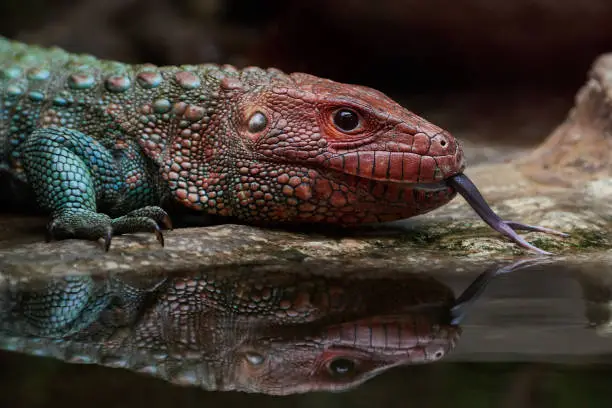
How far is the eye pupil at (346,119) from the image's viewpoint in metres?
4.88

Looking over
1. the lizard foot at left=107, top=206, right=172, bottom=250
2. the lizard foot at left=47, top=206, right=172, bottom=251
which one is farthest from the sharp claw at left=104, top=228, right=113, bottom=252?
the lizard foot at left=107, top=206, right=172, bottom=250

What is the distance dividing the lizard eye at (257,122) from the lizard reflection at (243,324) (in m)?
1.09

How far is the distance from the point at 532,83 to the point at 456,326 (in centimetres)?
1237

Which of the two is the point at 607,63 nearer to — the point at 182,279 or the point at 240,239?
the point at 240,239

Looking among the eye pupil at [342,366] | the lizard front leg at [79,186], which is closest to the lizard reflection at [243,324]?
the eye pupil at [342,366]

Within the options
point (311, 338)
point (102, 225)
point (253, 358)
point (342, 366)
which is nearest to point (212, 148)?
point (102, 225)

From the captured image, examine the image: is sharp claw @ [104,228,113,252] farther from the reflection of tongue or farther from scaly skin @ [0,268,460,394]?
the reflection of tongue

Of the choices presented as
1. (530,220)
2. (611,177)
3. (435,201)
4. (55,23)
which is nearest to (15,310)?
(435,201)

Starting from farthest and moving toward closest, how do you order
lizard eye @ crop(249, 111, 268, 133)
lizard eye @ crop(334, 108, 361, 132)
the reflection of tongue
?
lizard eye @ crop(249, 111, 268, 133), lizard eye @ crop(334, 108, 361, 132), the reflection of tongue

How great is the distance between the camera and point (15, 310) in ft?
11.5

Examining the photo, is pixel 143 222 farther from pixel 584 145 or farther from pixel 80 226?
pixel 584 145

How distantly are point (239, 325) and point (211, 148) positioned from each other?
82.1 inches

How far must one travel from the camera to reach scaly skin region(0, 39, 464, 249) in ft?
15.7

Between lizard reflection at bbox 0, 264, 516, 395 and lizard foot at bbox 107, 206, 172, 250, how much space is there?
A: 0.48 m
